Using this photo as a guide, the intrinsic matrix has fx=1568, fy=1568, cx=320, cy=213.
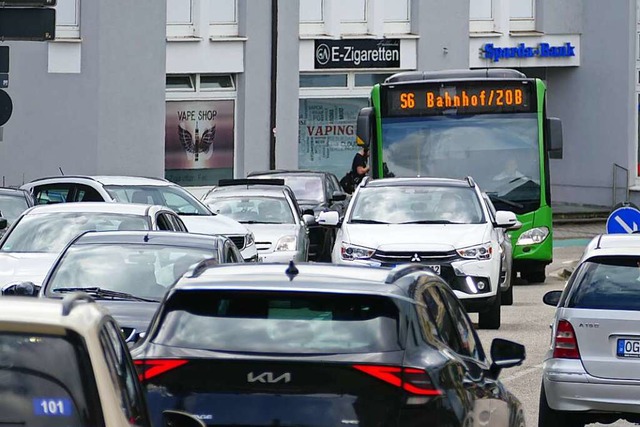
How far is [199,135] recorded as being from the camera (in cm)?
3716

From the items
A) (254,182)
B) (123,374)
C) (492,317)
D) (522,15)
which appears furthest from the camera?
(522,15)

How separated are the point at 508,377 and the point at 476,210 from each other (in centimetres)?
475

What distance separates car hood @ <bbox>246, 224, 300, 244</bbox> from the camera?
22641 mm

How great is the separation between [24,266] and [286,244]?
8.87 m

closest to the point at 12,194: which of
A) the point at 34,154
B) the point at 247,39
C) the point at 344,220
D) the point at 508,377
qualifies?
the point at 344,220

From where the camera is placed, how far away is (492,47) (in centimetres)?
4116

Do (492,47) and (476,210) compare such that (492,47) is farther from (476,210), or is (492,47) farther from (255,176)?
(476,210)

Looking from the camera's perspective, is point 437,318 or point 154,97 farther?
point 154,97

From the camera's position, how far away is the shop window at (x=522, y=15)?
138ft

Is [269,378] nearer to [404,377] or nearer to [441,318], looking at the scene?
[404,377]

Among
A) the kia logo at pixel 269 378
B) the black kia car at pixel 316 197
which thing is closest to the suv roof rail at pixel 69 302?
the kia logo at pixel 269 378

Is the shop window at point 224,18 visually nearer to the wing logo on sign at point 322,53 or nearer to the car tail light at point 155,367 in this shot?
the wing logo on sign at point 322,53

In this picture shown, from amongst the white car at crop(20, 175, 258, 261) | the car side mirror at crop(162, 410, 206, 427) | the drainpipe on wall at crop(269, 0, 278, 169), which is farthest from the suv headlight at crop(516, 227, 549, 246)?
the car side mirror at crop(162, 410, 206, 427)

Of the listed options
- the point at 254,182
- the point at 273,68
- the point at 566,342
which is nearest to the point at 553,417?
the point at 566,342
